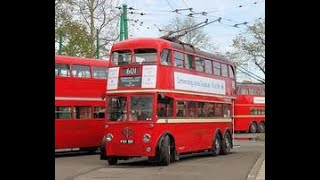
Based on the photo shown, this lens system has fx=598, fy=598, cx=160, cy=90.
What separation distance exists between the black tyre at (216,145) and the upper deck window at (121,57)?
215 inches

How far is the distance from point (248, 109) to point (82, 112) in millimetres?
23980

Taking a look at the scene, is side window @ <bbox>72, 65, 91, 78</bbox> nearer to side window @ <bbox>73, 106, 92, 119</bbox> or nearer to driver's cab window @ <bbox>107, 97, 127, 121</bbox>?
side window @ <bbox>73, 106, 92, 119</bbox>

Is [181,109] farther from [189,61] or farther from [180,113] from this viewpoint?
[189,61]

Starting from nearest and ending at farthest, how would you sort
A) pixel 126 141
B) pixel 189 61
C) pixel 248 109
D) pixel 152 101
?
pixel 152 101 < pixel 126 141 < pixel 189 61 < pixel 248 109

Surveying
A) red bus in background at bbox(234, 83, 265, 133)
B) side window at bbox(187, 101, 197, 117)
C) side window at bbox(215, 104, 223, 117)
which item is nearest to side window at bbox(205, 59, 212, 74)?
side window at bbox(215, 104, 223, 117)

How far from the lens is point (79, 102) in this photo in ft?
72.8

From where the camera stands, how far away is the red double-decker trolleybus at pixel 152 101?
58.3 feet

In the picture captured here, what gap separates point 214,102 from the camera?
72.9 feet

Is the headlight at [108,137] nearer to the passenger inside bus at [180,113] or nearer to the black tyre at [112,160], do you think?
the black tyre at [112,160]

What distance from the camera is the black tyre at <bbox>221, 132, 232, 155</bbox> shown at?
2300 centimetres

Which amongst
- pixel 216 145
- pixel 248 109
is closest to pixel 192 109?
pixel 216 145

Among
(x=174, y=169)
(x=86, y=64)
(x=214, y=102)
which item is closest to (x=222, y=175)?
(x=174, y=169)
